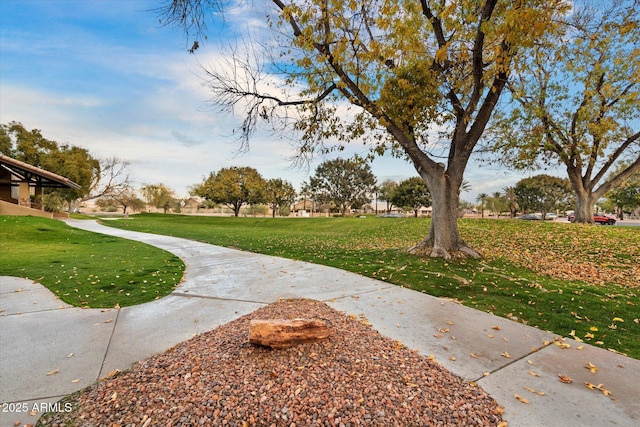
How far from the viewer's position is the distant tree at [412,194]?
45.8 m

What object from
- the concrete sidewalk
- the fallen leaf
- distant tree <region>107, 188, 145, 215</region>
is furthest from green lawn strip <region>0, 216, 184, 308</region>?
distant tree <region>107, 188, 145, 215</region>

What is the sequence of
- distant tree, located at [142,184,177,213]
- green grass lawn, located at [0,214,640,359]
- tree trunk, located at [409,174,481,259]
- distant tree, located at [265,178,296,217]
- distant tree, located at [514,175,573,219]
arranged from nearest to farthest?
green grass lawn, located at [0,214,640,359] < tree trunk, located at [409,174,481,259] < distant tree, located at [265,178,296,217] < distant tree, located at [514,175,573,219] < distant tree, located at [142,184,177,213]

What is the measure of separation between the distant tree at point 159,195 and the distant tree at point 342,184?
25057 millimetres

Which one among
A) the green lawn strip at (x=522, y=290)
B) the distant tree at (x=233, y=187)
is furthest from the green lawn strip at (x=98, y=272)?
the distant tree at (x=233, y=187)

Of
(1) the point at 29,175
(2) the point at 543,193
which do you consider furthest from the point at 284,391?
(2) the point at 543,193

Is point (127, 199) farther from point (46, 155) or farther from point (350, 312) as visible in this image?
point (350, 312)

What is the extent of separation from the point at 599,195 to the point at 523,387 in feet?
59.5

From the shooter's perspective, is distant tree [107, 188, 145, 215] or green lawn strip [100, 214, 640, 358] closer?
green lawn strip [100, 214, 640, 358]

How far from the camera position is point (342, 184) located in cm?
5119

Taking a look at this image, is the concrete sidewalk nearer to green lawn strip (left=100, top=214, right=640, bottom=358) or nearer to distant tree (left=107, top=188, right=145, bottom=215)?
green lawn strip (left=100, top=214, right=640, bottom=358)

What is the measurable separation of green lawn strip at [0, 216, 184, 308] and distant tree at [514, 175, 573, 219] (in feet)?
172

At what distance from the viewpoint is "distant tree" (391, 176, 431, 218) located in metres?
45.8

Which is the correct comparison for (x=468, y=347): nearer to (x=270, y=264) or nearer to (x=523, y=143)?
(x=270, y=264)

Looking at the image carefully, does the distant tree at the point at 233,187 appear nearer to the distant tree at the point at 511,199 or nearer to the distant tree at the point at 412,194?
the distant tree at the point at 412,194
